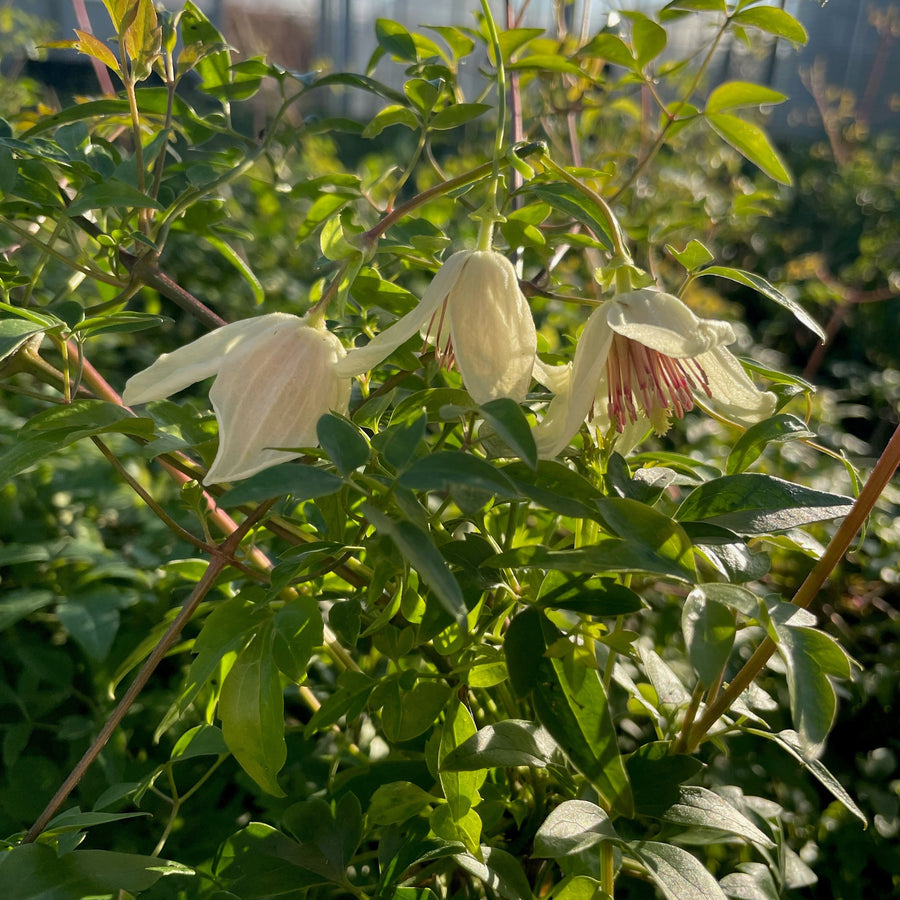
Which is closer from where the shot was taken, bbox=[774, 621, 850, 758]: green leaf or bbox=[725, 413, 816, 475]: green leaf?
bbox=[774, 621, 850, 758]: green leaf

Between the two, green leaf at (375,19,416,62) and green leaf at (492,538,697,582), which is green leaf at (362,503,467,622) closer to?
green leaf at (492,538,697,582)

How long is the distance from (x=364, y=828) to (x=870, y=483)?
33 centimetres

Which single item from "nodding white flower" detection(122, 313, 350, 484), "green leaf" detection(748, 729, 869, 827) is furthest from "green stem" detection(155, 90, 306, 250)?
"green leaf" detection(748, 729, 869, 827)

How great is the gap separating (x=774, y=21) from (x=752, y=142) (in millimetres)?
67

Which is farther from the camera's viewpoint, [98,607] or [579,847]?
[98,607]

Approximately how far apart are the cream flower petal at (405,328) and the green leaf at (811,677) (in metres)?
0.20

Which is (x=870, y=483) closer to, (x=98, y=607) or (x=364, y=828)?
(x=364, y=828)

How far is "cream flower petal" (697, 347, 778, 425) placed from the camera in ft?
1.51

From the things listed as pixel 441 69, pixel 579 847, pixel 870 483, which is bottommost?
pixel 579 847

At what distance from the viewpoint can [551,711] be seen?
387 millimetres

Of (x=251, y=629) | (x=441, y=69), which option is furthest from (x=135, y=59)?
(x=251, y=629)

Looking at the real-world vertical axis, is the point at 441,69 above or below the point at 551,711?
above

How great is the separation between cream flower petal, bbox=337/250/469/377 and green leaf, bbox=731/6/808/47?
243 millimetres

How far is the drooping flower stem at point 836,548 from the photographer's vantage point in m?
0.41
